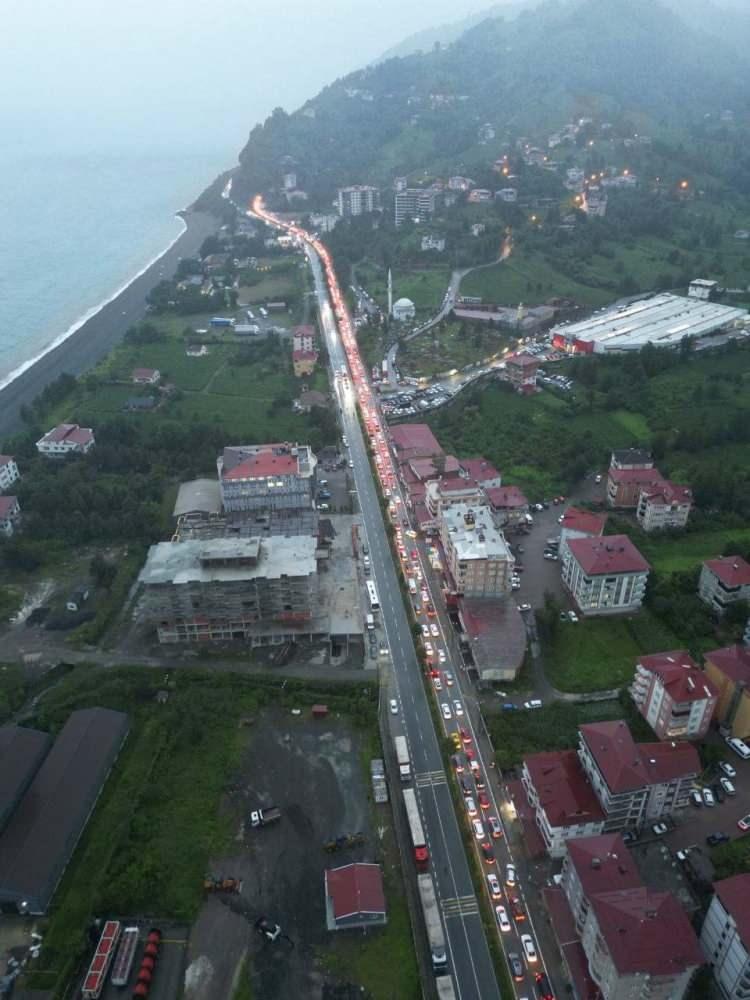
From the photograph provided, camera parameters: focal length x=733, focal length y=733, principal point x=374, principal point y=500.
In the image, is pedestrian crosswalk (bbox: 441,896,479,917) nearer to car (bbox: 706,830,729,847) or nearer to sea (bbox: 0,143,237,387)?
car (bbox: 706,830,729,847)

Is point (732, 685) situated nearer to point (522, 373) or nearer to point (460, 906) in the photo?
point (460, 906)

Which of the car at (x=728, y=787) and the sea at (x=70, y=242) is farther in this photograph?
the sea at (x=70, y=242)

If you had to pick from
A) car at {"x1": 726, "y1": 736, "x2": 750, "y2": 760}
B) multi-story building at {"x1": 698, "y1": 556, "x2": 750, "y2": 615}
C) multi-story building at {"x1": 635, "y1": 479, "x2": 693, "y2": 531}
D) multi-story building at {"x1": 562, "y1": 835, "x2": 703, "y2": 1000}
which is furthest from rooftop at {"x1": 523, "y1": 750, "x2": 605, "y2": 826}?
multi-story building at {"x1": 635, "y1": 479, "x2": 693, "y2": 531}

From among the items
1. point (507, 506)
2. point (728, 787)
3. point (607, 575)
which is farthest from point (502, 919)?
point (507, 506)

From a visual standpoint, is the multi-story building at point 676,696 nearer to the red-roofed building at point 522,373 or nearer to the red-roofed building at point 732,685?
the red-roofed building at point 732,685

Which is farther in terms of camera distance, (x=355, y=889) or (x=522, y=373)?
(x=522, y=373)

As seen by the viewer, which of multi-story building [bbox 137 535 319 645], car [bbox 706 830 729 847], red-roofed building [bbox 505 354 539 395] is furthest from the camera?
red-roofed building [bbox 505 354 539 395]

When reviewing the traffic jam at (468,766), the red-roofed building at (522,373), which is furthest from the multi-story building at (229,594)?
the red-roofed building at (522,373)
